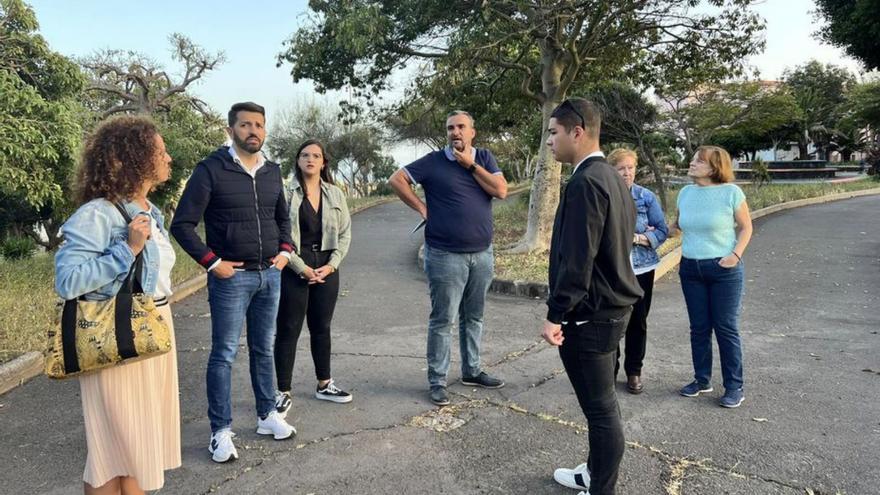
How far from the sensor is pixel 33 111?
661 centimetres

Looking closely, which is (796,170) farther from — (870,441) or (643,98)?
(870,441)

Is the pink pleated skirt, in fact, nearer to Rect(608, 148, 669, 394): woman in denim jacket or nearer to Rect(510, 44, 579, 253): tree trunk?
Rect(608, 148, 669, 394): woman in denim jacket

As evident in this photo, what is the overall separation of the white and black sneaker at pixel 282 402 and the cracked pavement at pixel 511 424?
0.09 m

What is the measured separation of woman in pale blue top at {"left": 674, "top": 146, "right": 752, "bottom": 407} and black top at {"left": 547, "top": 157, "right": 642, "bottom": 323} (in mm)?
1753

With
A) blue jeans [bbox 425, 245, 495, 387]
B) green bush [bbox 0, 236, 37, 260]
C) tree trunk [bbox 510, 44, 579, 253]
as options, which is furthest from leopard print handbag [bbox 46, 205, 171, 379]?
→ green bush [bbox 0, 236, 37, 260]

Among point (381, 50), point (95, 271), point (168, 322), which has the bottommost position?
point (168, 322)

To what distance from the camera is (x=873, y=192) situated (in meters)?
23.7

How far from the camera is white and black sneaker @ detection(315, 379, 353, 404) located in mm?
4441

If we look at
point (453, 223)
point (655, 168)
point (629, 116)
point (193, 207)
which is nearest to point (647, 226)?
point (453, 223)

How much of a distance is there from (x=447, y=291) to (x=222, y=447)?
1723mm

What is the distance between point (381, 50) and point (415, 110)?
1.12m

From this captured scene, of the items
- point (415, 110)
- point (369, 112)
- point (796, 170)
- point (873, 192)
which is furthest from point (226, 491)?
point (796, 170)

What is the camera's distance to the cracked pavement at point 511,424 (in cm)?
332

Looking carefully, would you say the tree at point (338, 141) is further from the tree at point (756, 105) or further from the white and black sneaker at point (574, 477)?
the white and black sneaker at point (574, 477)
